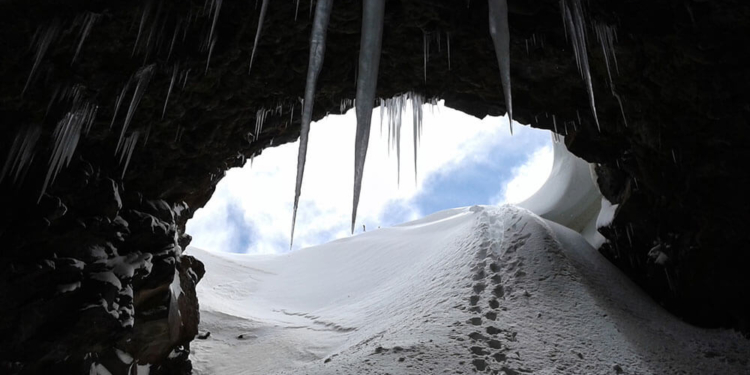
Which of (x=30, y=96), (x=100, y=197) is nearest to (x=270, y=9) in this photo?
(x=30, y=96)

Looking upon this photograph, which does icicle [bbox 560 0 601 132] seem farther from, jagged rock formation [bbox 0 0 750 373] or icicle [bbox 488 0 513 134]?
icicle [bbox 488 0 513 134]

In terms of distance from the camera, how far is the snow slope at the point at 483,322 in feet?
16.3

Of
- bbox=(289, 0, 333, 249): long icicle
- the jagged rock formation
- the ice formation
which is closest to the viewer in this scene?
bbox=(289, 0, 333, 249): long icicle

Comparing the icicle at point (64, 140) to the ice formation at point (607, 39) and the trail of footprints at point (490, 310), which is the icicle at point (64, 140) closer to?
the trail of footprints at point (490, 310)

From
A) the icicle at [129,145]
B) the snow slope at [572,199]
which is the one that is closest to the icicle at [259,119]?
the icicle at [129,145]

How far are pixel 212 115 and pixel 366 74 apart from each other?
69.5 inches

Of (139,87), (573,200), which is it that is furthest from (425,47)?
(573,200)

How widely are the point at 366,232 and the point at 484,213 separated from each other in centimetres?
583

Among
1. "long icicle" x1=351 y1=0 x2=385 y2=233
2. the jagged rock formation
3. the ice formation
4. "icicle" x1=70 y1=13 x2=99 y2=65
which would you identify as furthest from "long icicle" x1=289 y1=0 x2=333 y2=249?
the ice formation

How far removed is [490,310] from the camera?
563cm

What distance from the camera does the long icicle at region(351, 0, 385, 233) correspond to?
140 inches

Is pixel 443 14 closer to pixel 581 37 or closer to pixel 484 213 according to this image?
pixel 581 37

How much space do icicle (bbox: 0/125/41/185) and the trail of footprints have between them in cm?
380

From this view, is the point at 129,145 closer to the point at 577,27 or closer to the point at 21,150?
the point at 21,150
